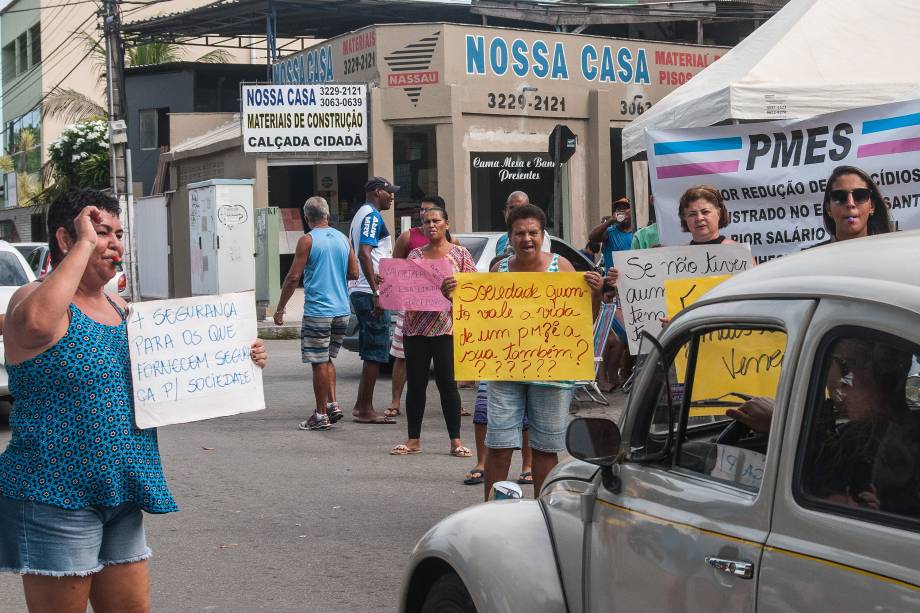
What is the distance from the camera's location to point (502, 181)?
2544 cm

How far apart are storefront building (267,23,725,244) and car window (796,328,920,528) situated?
21.9 m

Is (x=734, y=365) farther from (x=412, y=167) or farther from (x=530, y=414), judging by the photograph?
(x=412, y=167)

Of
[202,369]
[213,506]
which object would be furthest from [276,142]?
[202,369]

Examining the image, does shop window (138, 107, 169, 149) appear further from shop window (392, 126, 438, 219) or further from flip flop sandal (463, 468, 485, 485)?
flip flop sandal (463, 468, 485, 485)

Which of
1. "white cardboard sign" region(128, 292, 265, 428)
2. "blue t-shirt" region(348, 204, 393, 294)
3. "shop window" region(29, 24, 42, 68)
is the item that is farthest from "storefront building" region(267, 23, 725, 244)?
"shop window" region(29, 24, 42, 68)

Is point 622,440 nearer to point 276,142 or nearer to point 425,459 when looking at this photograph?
point 425,459

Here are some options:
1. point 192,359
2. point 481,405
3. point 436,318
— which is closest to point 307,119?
point 436,318

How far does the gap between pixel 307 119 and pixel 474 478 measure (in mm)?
17470

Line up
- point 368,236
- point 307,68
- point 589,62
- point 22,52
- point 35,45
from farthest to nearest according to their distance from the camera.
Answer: point 22,52 → point 35,45 → point 307,68 → point 589,62 → point 368,236

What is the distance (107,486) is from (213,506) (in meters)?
4.21

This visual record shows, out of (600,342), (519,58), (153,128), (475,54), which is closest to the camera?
(600,342)

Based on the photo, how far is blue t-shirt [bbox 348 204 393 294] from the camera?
11.4 meters

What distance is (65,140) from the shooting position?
35.7m

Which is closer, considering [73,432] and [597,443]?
[597,443]
